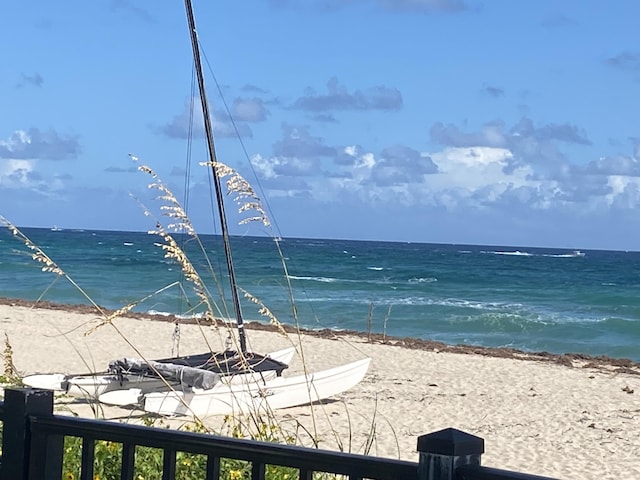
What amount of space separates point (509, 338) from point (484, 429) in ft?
48.2

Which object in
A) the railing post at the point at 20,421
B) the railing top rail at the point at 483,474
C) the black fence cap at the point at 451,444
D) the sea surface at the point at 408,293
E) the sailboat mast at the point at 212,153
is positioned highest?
the sailboat mast at the point at 212,153

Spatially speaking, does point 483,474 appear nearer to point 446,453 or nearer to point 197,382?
point 446,453

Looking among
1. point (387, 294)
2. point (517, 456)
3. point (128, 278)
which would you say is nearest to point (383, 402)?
point (517, 456)

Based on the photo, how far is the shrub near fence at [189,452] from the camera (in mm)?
1880

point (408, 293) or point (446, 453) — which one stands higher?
point (446, 453)

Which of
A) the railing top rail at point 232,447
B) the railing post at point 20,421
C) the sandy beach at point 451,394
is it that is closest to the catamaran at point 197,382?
the sandy beach at point 451,394

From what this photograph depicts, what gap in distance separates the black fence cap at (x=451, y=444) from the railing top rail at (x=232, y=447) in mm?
101

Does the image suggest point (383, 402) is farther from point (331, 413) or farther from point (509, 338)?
point (509, 338)

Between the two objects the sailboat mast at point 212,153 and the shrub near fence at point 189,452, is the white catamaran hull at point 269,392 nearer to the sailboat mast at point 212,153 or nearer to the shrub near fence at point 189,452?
the sailboat mast at point 212,153

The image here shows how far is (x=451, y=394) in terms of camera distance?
45.3 feet

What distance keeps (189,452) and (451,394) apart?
1187 cm

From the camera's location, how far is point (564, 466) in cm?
934

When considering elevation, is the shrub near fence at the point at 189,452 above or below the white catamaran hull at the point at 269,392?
above

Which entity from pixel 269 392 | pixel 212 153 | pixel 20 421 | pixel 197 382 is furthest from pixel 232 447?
pixel 212 153
